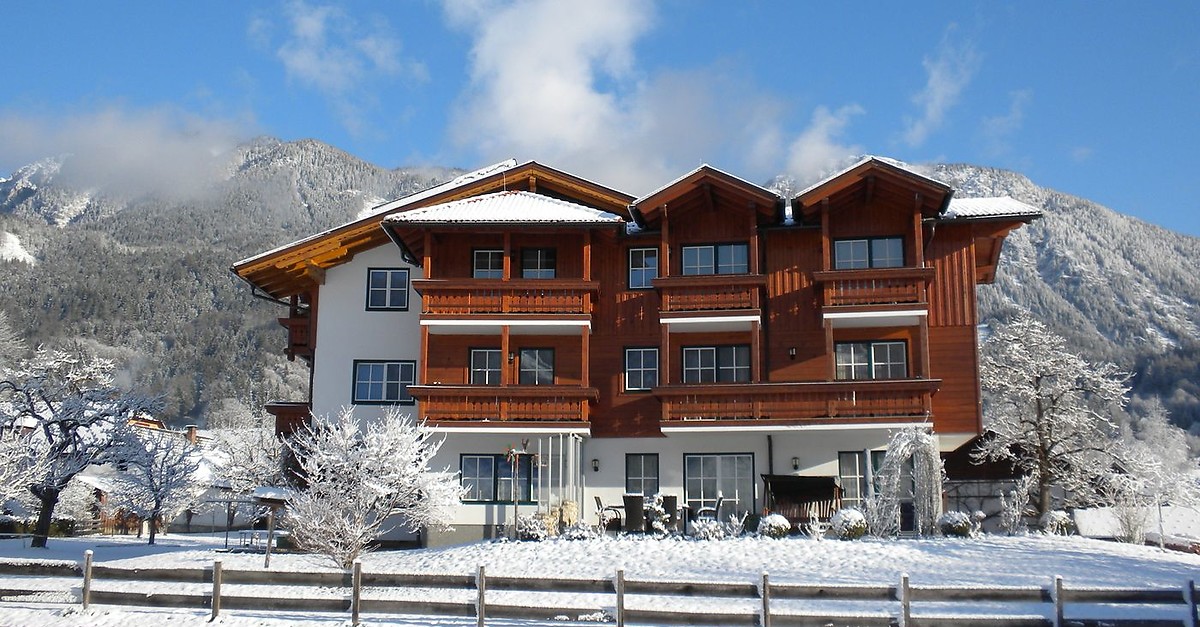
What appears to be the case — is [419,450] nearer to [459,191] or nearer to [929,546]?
[459,191]

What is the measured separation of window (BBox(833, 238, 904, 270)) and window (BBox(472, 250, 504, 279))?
9737 millimetres

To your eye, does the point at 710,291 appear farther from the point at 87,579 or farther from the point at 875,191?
the point at 87,579

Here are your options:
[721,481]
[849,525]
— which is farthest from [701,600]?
[721,481]

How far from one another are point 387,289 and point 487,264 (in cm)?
330

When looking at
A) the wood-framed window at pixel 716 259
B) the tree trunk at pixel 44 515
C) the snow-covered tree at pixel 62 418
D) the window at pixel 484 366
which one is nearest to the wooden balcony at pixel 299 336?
the snow-covered tree at pixel 62 418

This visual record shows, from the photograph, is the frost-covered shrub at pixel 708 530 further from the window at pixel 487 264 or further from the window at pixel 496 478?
the window at pixel 487 264

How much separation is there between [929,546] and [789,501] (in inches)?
193

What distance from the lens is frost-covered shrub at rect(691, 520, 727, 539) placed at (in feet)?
82.3

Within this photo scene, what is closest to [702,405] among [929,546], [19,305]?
[929,546]

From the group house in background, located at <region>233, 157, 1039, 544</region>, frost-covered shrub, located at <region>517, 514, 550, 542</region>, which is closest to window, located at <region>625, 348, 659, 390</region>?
house in background, located at <region>233, 157, 1039, 544</region>

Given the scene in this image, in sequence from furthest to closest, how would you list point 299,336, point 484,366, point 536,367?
1. point 299,336
2. point 484,366
3. point 536,367

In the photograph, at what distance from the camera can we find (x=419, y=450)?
87.6 ft

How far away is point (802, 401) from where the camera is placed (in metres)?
28.2

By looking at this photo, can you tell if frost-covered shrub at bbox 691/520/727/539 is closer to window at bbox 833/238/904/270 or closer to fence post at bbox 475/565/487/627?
window at bbox 833/238/904/270
